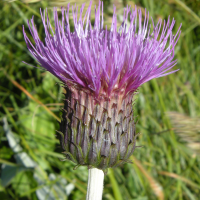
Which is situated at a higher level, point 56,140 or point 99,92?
point 99,92

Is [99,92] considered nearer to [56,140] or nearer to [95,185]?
[95,185]

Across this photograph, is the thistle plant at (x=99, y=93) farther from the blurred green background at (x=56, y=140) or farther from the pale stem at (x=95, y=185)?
the blurred green background at (x=56, y=140)

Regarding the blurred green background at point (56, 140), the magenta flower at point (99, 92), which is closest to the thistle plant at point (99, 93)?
the magenta flower at point (99, 92)

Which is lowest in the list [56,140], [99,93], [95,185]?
[95,185]

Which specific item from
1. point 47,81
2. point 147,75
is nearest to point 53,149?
point 47,81

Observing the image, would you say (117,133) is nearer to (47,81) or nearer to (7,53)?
(47,81)

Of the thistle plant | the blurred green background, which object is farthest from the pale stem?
the blurred green background

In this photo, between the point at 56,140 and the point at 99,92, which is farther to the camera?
the point at 56,140

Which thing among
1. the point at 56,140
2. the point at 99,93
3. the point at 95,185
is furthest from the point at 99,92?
the point at 56,140
